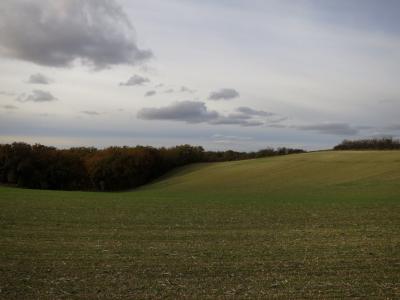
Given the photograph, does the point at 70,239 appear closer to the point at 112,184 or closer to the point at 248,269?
the point at 248,269

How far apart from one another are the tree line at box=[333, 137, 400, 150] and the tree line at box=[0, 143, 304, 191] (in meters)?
9.58

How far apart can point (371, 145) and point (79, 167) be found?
5182cm

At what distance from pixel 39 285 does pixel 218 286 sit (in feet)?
11.7

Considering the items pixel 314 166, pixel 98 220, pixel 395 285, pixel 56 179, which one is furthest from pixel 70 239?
pixel 56 179

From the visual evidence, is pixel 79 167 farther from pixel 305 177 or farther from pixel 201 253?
pixel 201 253

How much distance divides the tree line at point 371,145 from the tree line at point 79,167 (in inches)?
377


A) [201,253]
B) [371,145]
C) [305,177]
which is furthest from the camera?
[371,145]

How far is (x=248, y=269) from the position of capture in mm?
11664

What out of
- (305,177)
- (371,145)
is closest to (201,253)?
(305,177)

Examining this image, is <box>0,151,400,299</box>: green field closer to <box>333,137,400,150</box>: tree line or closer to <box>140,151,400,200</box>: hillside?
<box>140,151,400,200</box>: hillside

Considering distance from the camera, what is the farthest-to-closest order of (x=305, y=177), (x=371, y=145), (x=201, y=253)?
(x=371, y=145), (x=305, y=177), (x=201, y=253)

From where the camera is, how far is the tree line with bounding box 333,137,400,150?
277 feet

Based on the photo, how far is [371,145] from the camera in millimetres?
86688

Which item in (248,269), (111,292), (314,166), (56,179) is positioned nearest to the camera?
(111,292)
